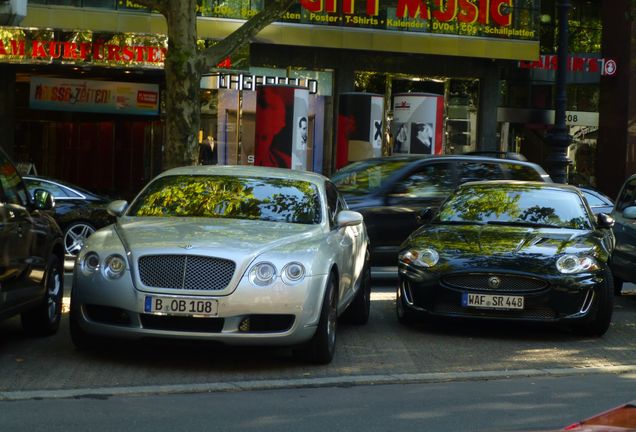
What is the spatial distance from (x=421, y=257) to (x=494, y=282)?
77 centimetres

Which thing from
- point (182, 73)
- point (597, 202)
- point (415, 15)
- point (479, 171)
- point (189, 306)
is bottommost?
point (597, 202)

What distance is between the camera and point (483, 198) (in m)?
12.1

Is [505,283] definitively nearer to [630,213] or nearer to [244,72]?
[630,213]

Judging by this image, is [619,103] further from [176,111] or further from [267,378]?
[267,378]

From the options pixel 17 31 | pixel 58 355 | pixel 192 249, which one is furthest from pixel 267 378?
pixel 17 31

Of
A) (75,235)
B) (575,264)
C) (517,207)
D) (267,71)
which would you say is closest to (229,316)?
(575,264)

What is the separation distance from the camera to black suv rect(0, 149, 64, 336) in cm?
864

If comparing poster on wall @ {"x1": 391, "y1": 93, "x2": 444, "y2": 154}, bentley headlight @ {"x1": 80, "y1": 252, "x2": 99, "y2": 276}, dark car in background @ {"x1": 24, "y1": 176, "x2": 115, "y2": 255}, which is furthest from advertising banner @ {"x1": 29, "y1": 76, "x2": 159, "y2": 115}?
bentley headlight @ {"x1": 80, "y1": 252, "x2": 99, "y2": 276}

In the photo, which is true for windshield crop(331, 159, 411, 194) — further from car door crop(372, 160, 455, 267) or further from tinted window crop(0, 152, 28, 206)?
tinted window crop(0, 152, 28, 206)

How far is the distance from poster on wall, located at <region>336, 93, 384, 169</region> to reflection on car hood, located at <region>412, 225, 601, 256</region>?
47.4 ft

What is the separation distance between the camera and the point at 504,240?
1086 cm

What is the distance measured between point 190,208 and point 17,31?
18772 millimetres

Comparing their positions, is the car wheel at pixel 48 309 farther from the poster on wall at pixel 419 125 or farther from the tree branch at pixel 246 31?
the poster on wall at pixel 419 125

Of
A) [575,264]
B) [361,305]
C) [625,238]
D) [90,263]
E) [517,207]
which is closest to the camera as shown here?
[90,263]
